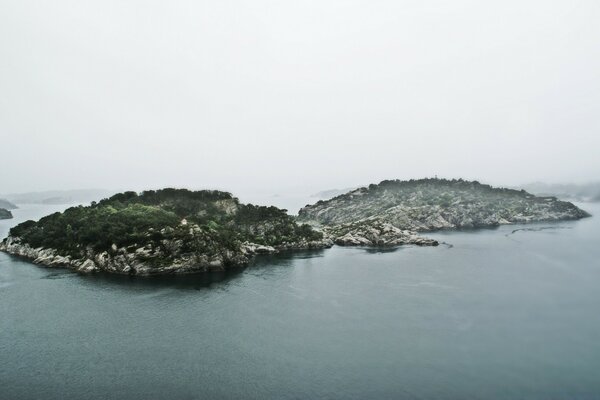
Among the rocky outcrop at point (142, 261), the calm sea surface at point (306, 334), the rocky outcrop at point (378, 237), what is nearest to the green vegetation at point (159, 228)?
the rocky outcrop at point (142, 261)

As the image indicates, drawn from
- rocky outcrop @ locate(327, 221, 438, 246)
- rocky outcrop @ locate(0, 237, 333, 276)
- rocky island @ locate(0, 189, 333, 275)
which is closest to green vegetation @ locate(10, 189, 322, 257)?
rocky island @ locate(0, 189, 333, 275)

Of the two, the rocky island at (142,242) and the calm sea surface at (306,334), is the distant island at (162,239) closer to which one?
the rocky island at (142,242)

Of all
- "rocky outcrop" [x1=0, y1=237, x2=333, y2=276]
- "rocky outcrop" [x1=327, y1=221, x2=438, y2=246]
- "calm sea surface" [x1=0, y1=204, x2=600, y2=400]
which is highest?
"rocky outcrop" [x1=327, y1=221, x2=438, y2=246]

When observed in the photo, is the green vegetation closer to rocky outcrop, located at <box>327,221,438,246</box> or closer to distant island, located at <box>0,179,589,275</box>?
distant island, located at <box>0,179,589,275</box>

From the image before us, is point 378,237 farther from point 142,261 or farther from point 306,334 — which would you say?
point 306,334

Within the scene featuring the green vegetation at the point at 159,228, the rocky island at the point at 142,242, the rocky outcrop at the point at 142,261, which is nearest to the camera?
the rocky outcrop at the point at 142,261

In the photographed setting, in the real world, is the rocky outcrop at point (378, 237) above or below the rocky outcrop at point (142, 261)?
above

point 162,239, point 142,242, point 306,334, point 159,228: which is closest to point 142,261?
point 142,242
